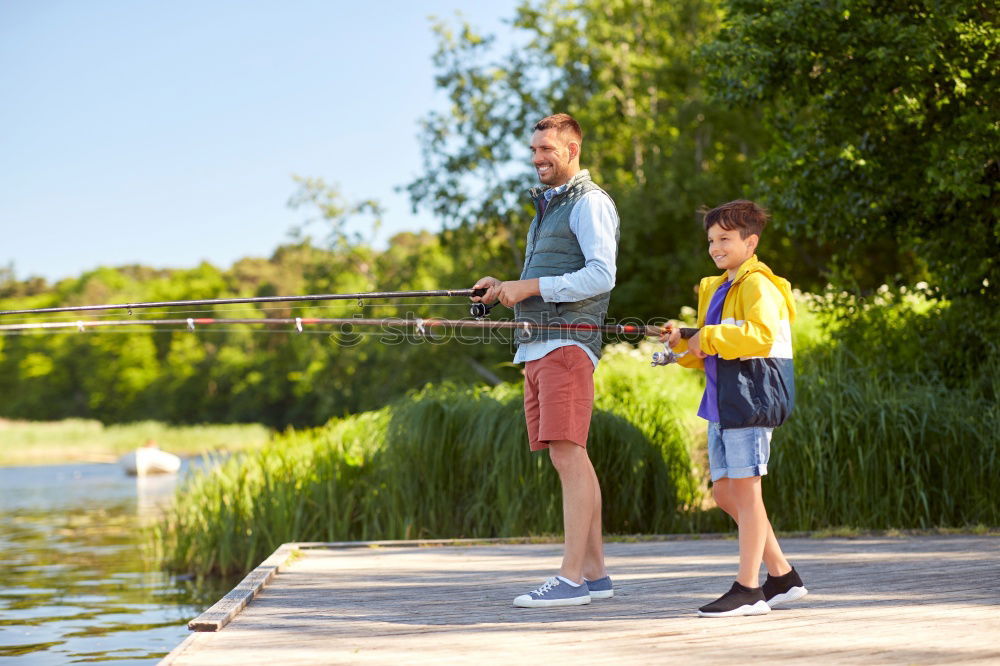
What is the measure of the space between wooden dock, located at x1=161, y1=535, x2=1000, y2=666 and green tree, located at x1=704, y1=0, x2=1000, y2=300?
3.56m

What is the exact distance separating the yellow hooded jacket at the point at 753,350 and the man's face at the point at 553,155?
0.73 m

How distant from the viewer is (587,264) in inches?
150

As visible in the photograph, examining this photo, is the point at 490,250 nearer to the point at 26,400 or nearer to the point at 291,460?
the point at 291,460

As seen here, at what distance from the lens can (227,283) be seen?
71.4 m

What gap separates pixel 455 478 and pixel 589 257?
426 cm

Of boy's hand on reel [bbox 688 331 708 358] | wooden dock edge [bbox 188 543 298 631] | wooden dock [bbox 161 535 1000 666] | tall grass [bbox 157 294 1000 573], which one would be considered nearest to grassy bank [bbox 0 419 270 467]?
tall grass [bbox 157 294 1000 573]

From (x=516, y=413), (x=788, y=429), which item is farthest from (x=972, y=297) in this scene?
(x=516, y=413)

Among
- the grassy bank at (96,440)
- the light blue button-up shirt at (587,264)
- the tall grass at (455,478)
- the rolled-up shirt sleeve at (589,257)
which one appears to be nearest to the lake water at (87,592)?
the tall grass at (455,478)

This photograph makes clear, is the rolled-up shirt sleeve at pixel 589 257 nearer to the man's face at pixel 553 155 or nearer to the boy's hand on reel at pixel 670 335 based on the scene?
the man's face at pixel 553 155

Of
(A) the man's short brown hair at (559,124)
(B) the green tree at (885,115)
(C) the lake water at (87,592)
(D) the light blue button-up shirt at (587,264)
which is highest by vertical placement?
(B) the green tree at (885,115)

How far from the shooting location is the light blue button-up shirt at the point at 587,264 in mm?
3781

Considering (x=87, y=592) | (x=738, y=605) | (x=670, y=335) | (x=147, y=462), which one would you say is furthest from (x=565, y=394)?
(x=147, y=462)

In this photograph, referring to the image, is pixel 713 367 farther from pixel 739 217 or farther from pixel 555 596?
pixel 555 596

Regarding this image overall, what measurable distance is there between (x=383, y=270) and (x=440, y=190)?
440cm
